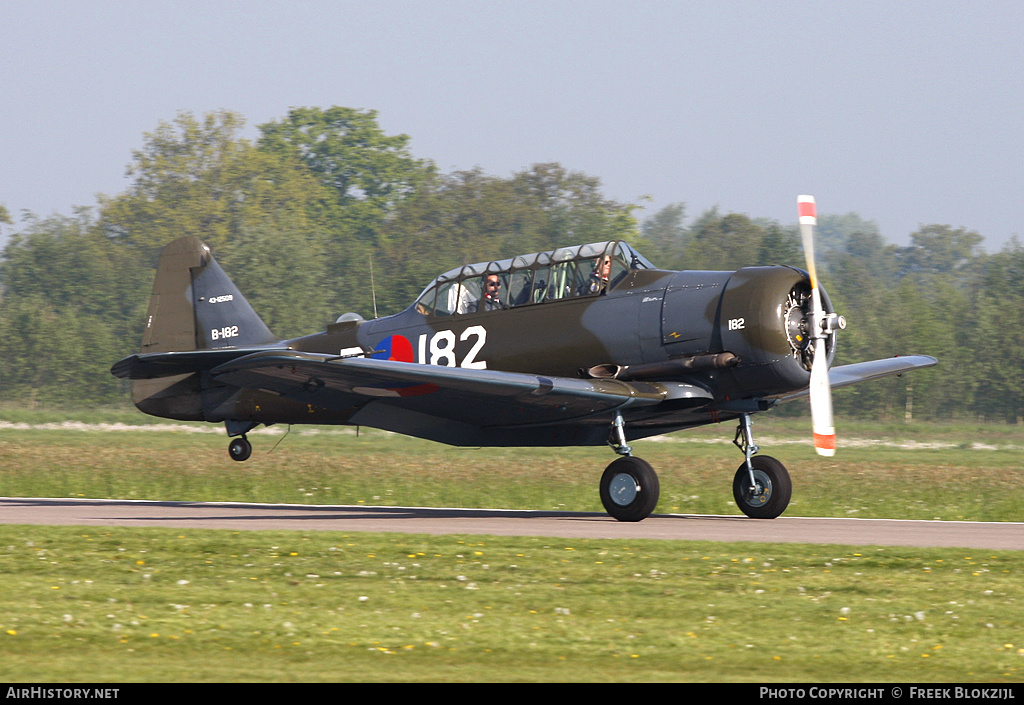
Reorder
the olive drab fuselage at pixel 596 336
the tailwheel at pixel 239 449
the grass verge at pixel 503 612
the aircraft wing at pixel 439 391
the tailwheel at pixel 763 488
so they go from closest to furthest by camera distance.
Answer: the grass verge at pixel 503 612
the aircraft wing at pixel 439 391
the olive drab fuselage at pixel 596 336
the tailwheel at pixel 763 488
the tailwheel at pixel 239 449

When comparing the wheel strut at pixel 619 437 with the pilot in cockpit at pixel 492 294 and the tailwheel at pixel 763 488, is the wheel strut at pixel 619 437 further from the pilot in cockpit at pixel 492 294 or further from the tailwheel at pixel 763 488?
the pilot in cockpit at pixel 492 294

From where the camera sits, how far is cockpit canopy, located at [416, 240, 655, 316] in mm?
16859

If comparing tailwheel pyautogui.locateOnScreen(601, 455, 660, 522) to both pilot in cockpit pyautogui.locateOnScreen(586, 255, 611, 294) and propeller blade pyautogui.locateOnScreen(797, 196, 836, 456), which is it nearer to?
propeller blade pyautogui.locateOnScreen(797, 196, 836, 456)

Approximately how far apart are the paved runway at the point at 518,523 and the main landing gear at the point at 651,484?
0.21 meters

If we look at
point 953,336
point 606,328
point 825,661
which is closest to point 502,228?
point 953,336

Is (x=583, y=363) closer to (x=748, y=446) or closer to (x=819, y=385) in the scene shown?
(x=748, y=446)

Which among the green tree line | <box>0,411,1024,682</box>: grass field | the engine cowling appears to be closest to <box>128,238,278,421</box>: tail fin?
<box>0,411,1024,682</box>: grass field

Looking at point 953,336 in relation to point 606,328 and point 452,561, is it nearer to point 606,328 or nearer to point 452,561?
point 606,328

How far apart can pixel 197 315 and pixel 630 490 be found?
29.4 feet

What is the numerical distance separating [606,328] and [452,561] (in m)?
6.01

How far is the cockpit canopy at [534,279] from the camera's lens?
55.3 ft

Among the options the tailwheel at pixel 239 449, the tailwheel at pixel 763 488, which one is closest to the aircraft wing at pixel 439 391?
the tailwheel at pixel 763 488

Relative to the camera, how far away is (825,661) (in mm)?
7242
